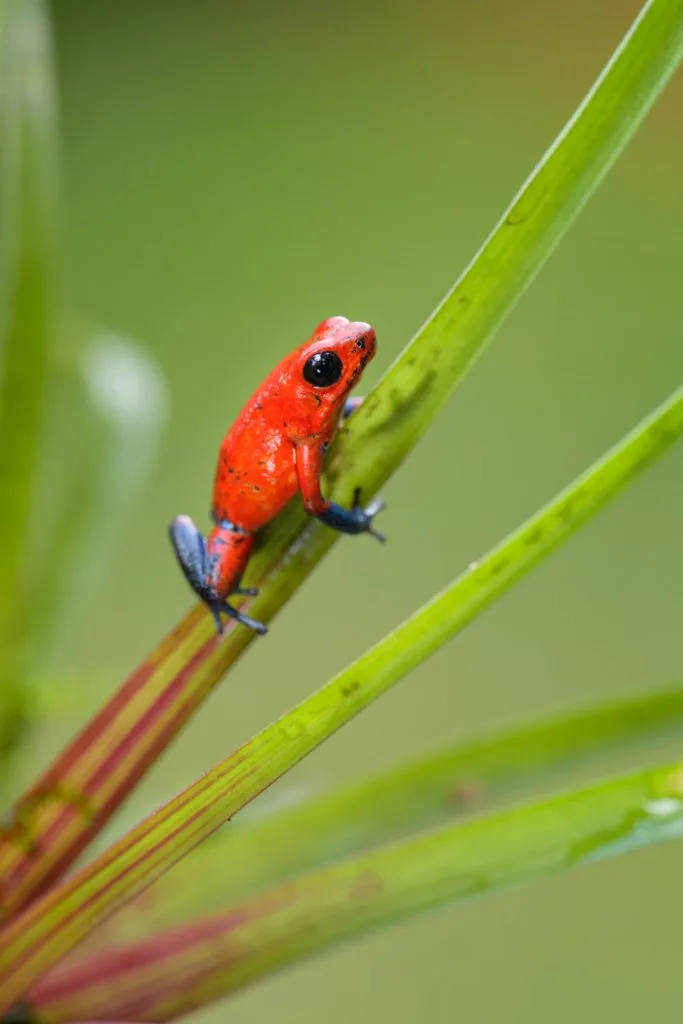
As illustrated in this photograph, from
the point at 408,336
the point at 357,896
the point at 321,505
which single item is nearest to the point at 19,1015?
the point at 357,896

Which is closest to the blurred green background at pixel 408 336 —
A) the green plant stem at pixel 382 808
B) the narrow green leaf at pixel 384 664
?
the green plant stem at pixel 382 808

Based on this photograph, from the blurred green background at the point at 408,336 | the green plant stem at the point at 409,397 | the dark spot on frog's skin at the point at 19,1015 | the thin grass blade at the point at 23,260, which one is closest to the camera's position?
the green plant stem at the point at 409,397

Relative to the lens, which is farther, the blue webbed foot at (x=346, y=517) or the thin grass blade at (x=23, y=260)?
the thin grass blade at (x=23, y=260)

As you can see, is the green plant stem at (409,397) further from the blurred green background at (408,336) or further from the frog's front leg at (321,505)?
the blurred green background at (408,336)

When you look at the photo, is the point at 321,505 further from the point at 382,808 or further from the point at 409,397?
the point at 382,808

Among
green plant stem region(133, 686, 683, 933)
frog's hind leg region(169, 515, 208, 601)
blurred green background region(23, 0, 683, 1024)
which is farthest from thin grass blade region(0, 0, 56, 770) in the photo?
blurred green background region(23, 0, 683, 1024)

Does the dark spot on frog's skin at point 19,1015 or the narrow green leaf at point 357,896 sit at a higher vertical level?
the narrow green leaf at point 357,896
